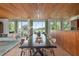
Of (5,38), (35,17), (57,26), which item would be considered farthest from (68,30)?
(5,38)

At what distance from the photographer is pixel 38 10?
12.8 feet

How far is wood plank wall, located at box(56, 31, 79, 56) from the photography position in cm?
386

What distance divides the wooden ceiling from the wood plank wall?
1.24 feet

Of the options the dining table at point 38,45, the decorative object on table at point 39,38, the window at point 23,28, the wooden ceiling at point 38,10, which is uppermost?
the wooden ceiling at point 38,10

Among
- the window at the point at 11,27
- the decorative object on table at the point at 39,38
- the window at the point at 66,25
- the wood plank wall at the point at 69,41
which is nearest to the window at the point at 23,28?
the window at the point at 11,27

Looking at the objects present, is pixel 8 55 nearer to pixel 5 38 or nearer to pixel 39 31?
pixel 5 38

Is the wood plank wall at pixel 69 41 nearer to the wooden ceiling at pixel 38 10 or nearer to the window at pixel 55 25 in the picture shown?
the window at pixel 55 25

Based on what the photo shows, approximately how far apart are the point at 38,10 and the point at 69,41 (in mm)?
918

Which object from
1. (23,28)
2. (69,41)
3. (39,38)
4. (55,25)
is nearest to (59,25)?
(55,25)

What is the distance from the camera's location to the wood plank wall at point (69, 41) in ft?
12.6

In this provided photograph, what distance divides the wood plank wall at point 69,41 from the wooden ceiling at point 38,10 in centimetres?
38

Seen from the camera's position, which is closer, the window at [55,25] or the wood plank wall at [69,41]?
the wood plank wall at [69,41]

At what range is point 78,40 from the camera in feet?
12.6

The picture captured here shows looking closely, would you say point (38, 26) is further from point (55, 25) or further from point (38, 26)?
point (55, 25)
